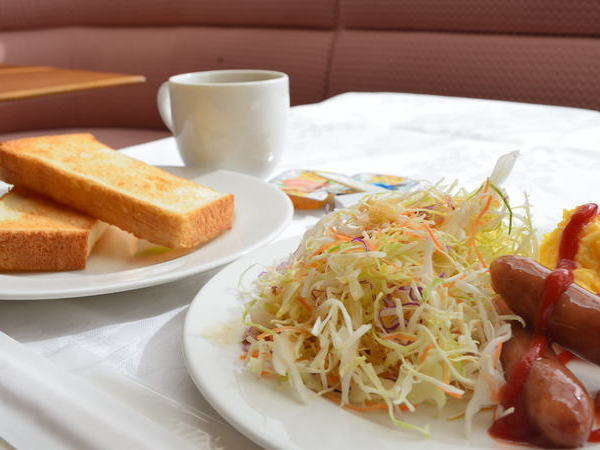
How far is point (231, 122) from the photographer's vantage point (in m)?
1.39

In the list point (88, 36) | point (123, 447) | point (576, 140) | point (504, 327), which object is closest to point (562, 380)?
point (504, 327)

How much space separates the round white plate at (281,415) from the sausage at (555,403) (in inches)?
1.6

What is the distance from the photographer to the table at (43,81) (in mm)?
2707

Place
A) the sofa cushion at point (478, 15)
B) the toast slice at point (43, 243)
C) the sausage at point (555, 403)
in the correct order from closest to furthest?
the sausage at point (555, 403) → the toast slice at point (43, 243) → the sofa cushion at point (478, 15)

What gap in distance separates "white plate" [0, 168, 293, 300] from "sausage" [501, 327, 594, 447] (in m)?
0.46

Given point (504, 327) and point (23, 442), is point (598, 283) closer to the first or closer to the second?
point (504, 327)

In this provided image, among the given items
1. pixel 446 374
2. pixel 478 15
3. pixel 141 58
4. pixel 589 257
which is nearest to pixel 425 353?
pixel 446 374

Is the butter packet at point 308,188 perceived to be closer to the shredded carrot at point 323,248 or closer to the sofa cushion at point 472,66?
the shredded carrot at point 323,248

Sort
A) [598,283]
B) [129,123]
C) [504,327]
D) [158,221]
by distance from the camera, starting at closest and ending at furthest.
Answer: [504,327] → [598,283] → [158,221] → [129,123]

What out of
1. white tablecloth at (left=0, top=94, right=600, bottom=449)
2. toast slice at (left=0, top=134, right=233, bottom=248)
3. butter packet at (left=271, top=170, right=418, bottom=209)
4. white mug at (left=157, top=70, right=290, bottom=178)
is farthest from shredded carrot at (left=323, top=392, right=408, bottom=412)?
white mug at (left=157, top=70, right=290, bottom=178)

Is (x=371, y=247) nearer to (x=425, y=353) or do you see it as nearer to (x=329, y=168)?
(x=425, y=353)

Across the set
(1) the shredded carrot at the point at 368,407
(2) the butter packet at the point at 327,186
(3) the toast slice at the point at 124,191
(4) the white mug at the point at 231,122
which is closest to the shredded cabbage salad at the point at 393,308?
(1) the shredded carrot at the point at 368,407

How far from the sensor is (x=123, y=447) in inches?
22.7

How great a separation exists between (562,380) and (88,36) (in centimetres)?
483
